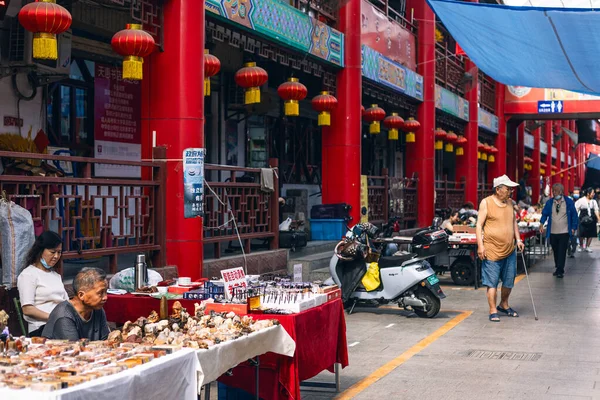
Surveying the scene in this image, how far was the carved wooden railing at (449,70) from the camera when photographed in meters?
26.1

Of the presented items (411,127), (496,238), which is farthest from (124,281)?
(411,127)

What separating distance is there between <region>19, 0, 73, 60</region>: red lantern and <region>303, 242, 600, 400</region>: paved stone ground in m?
4.64

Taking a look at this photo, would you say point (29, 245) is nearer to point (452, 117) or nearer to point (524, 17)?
point (524, 17)

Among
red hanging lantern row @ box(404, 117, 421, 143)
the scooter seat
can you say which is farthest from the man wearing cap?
red hanging lantern row @ box(404, 117, 421, 143)

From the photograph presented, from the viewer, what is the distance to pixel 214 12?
474 inches

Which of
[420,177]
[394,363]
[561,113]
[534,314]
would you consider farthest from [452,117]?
[394,363]

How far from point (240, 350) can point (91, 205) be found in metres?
4.31

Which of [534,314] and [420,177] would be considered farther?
[420,177]

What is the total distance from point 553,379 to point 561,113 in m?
27.1

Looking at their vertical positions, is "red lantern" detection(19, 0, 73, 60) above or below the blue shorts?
above

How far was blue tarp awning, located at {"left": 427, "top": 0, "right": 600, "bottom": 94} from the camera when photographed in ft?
37.5

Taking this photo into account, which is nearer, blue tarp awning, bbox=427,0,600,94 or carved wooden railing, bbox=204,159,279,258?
blue tarp awning, bbox=427,0,600,94

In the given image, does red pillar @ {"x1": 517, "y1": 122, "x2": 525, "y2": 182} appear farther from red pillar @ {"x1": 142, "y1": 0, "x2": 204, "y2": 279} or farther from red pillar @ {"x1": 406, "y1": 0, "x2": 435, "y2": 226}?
red pillar @ {"x1": 142, "y1": 0, "x2": 204, "y2": 279}

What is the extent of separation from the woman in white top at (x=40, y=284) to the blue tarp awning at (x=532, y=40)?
284 inches
